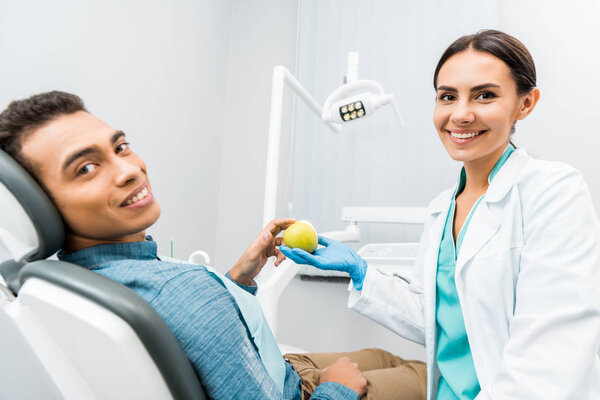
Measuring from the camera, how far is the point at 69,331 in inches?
23.7

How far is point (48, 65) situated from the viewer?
1536mm

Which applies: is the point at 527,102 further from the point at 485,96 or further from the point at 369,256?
the point at 369,256

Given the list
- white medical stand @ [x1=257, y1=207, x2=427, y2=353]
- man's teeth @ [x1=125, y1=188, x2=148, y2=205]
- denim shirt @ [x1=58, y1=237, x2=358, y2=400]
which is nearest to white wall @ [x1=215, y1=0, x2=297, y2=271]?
white medical stand @ [x1=257, y1=207, x2=427, y2=353]

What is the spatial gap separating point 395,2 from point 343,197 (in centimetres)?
115

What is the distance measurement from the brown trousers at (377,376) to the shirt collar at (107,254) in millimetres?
469

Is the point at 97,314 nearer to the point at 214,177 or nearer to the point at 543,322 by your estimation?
the point at 543,322

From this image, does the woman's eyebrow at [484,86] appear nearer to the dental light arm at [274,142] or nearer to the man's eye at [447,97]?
the man's eye at [447,97]

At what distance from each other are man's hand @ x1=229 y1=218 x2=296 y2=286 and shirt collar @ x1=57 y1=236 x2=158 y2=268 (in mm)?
303

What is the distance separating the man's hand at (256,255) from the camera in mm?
1095

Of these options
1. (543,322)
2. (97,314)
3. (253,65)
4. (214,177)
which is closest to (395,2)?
(253,65)

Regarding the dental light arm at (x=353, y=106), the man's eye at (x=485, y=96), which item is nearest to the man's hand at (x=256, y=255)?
the man's eye at (x=485, y=96)

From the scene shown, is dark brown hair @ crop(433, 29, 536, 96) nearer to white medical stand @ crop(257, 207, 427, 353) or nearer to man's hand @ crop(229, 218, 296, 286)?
man's hand @ crop(229, 218, 296, 286)

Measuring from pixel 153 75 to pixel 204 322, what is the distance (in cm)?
178

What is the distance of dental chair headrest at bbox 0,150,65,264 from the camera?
641 mm
